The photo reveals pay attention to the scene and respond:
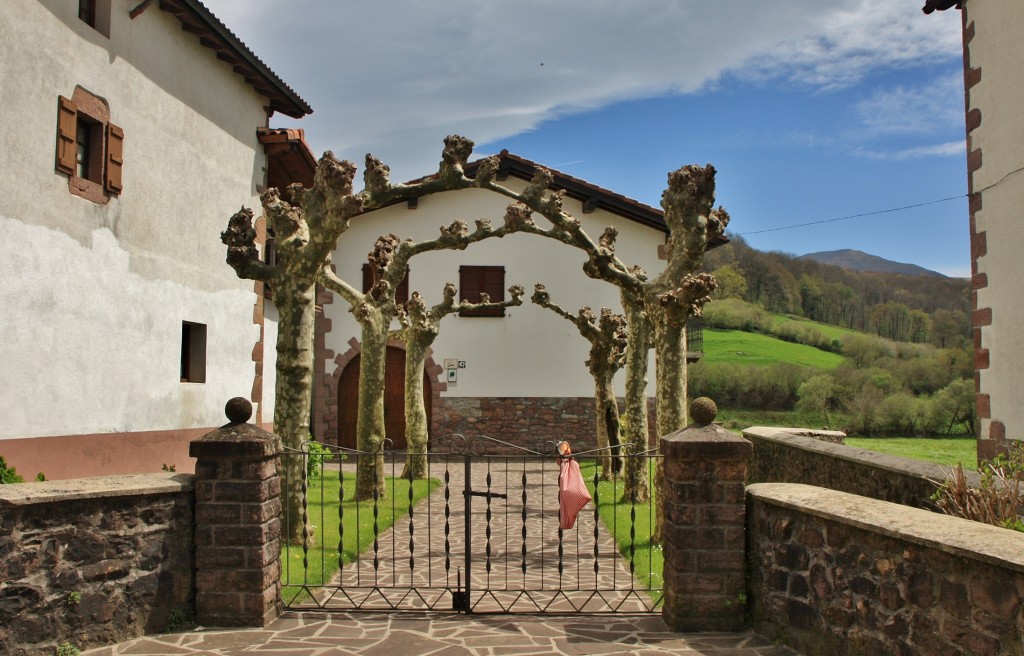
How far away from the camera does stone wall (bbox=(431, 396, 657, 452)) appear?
22.1 m

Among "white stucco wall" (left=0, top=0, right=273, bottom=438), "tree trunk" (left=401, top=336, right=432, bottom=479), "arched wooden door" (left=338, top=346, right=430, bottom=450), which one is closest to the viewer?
"white stucco wall" (left=0, top=0, right=273, bottom=438)

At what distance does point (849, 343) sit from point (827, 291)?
13.6 meters

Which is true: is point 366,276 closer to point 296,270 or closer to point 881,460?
point 296,270

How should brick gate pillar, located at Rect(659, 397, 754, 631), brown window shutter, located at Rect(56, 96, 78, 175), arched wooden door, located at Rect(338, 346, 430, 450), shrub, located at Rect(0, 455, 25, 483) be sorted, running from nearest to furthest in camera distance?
brick gate pillar, located at Rect(659, 397, 754, 631)
shrub, located at Rect(0, 455, 25, 483)
brown window shutter, located at Rect(56, 96, 78, 175)
arched wooden door, located at Rect(338, 346, 430, 450)

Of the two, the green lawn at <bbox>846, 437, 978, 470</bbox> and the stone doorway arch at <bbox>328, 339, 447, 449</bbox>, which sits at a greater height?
the stone doorway arch at <bbox>328, 339, 447, 449</bbox>

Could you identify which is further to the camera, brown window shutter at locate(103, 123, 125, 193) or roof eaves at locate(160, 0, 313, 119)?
roof eaves at locate(160, 0, 313, 119)

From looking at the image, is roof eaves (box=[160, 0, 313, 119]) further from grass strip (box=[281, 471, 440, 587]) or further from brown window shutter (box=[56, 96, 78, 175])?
grass strip (box=[281, 471, 440, 587])

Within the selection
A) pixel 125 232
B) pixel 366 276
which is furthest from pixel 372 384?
pixel 366 276

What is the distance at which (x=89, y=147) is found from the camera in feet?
36.5

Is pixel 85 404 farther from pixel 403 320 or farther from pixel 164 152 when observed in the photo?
pixel 403 320

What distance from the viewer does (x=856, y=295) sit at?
203ft

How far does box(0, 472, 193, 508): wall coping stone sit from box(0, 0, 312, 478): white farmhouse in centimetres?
476

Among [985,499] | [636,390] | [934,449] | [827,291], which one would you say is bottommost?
[934,449]

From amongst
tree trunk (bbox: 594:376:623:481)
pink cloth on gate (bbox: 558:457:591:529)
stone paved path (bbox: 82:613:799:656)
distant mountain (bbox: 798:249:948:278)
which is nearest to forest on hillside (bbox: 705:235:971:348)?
tree trunk (bbox: 594:376:623:481)
